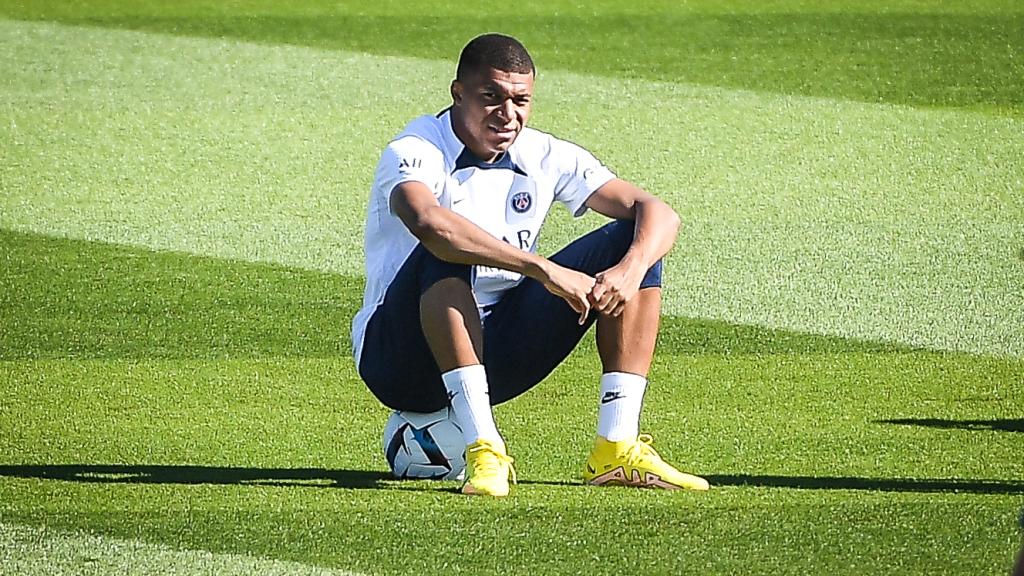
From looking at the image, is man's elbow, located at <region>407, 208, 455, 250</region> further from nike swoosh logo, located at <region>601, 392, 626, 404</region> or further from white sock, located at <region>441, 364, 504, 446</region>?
nike swoosh logo, located at <region>601, 392, 626, 404</region>

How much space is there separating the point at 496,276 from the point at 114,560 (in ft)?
4.65

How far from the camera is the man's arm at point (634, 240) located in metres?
5.17

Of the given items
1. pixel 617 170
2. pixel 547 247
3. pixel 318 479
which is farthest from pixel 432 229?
pixel 617 170

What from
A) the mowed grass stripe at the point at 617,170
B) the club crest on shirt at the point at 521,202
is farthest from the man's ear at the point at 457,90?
the mowed grass stripe at the point at 617,170

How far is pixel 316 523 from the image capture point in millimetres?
5023

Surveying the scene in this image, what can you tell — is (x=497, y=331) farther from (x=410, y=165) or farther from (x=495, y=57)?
(x=495, y=57)

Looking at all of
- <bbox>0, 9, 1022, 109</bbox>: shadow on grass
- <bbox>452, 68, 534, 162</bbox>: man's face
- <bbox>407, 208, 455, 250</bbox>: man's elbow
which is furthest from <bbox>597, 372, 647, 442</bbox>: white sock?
<bbox>0, 9, 1022, 109</bbox>: shadow on grass

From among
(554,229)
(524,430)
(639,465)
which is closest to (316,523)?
(639,465)

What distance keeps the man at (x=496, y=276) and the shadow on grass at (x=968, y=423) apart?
1254 millimetres

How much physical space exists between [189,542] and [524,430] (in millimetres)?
1673

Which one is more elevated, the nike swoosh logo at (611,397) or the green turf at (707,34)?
the green turf at (707,34)

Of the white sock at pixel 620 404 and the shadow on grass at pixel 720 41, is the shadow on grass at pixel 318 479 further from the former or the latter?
the shadow on grass at pixel 720 41

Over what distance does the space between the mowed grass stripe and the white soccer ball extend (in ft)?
9.40

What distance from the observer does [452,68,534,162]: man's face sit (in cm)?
539
